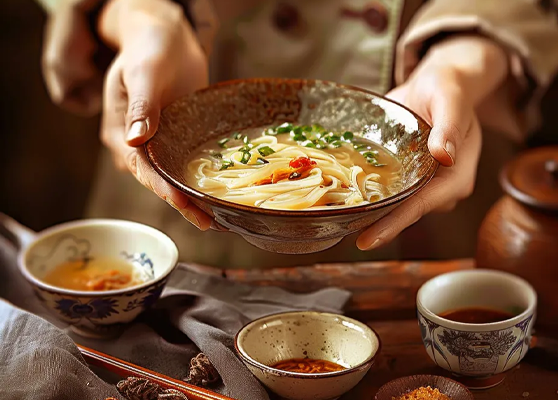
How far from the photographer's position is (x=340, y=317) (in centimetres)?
175

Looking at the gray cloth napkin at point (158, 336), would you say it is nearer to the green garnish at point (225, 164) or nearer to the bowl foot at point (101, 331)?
the bowl foot at point (101, 331)

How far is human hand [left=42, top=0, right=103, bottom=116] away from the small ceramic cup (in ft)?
2.12

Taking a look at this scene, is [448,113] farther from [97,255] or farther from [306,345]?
[97,255]

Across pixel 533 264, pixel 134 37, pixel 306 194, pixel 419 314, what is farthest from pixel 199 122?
pixel 533 264

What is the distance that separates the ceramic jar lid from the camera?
6.71 ft

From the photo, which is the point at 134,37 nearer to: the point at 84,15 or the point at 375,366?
the point at 84,15

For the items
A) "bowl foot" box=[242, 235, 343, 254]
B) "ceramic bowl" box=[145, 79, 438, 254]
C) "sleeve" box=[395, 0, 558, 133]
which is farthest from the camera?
Result: "sleeve" box=[395, 0, 558, 133]

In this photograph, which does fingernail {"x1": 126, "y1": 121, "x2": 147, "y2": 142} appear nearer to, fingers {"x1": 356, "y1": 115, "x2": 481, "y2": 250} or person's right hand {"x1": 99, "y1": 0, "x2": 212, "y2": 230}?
person's right hand {"x1": 99, "y1": 0, "x2": 212, "y2": 230}

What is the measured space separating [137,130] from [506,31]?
147cm

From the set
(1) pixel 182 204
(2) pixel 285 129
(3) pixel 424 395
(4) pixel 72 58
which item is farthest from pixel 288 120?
(4) pixel 72 58

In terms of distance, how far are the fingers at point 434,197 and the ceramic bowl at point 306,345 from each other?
0.81 ft

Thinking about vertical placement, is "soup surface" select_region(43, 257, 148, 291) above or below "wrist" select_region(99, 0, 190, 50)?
below

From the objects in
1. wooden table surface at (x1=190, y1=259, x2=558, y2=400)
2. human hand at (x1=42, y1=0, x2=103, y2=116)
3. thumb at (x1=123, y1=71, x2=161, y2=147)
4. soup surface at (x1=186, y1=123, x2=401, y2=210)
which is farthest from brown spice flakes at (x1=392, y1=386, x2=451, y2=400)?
human hand at (x1=42, y1=0, x2=103, y2=116)

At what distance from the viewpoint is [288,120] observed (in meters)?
1.94
